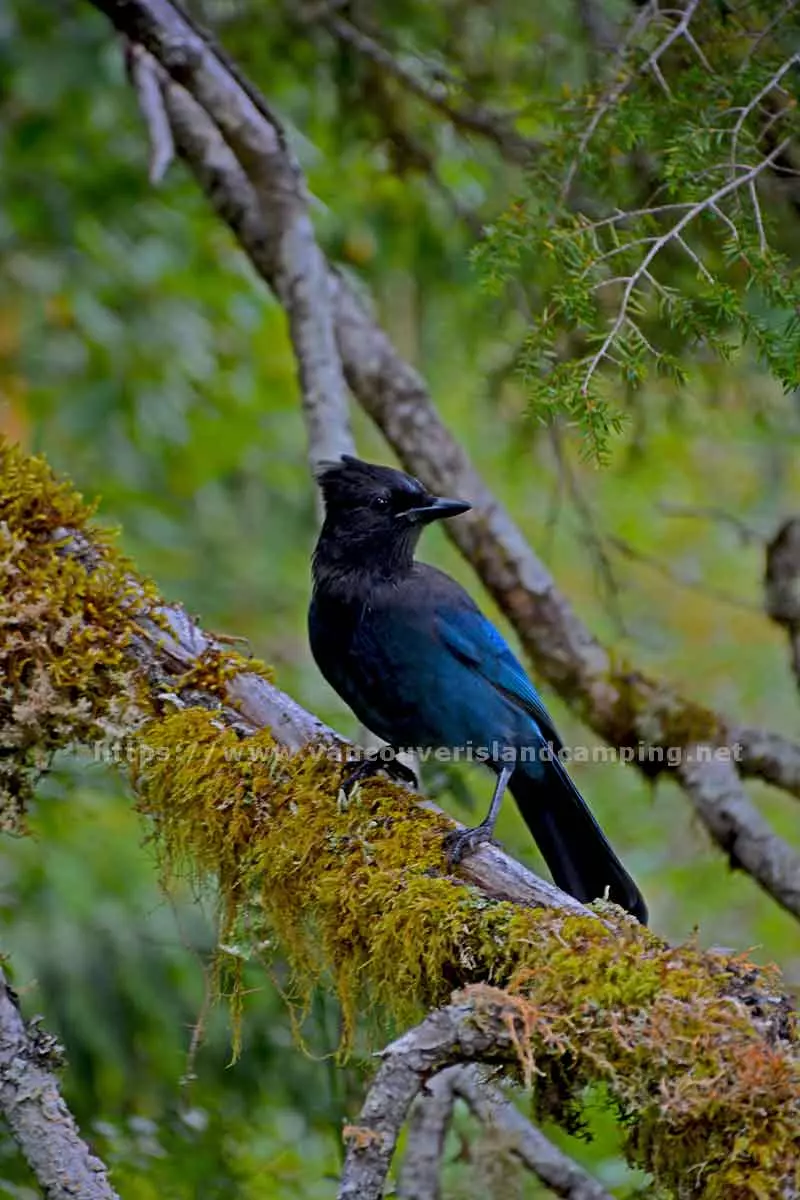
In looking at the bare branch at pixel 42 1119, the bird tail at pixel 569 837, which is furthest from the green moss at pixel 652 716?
the bare branch at pixel 42 1119

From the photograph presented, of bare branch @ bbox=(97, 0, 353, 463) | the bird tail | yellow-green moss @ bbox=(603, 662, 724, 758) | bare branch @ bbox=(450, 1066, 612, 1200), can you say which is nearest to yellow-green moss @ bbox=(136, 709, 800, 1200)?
bare branch @ bbox=(450, 1066, 612, 1200)

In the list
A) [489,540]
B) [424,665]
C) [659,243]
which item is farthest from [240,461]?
[659,243]

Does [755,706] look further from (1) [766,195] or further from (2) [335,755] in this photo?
(2) [335,755]

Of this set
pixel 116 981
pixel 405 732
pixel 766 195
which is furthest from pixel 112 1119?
pixel 766 195

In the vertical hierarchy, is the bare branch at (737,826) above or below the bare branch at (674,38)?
below

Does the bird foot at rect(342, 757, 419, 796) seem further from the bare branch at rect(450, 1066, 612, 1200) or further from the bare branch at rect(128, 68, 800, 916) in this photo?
the bare branch at rect(128, 68, 800, 916)

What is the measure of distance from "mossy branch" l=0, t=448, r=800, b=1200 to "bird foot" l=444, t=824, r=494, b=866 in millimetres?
28

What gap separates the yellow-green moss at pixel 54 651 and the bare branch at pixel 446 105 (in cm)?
255

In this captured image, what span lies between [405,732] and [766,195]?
6.36 feet

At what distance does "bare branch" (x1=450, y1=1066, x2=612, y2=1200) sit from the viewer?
3.02 m

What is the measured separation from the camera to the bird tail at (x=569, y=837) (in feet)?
13.4

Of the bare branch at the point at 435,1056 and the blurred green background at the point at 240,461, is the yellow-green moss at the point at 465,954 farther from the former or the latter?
the blurred green background at the point at 240,461

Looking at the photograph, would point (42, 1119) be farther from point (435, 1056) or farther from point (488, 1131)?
point (488, 1131)

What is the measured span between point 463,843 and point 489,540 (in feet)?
6.99
